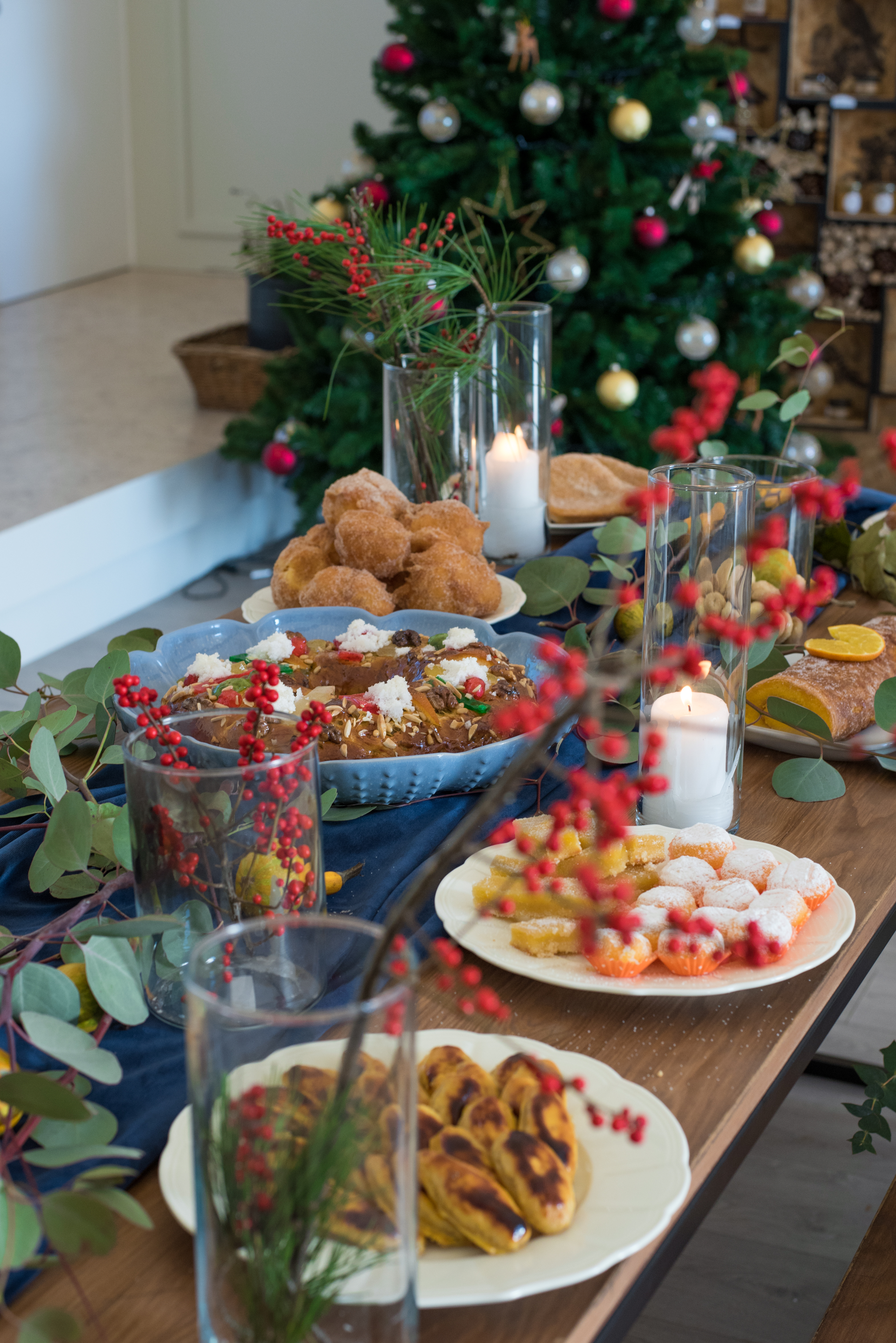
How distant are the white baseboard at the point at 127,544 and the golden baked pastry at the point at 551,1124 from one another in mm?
2654

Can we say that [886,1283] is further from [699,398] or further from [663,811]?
[699,398]

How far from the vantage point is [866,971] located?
0.89m

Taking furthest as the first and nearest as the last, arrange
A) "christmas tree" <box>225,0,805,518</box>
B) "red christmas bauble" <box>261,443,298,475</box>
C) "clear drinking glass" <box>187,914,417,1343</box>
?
1. "red christmas bauble" <box>261,443,298,475</box>
2. "christmas tree" <box>225,0,805,518</box>
3. "clear drinking glass" <box>187,914,417,1343</box>

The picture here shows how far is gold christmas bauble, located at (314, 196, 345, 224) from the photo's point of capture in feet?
9.73

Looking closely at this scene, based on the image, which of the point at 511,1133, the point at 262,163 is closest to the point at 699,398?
the point at 511,1133

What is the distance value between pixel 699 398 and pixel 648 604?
53 centimetres

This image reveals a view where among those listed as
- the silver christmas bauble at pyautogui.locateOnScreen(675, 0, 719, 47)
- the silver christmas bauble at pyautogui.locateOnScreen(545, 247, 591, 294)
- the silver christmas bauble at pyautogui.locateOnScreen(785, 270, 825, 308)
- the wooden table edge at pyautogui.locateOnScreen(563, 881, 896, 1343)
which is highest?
the silver christmas bauble at pyautogui.locateOnScreen(675, 0, 719, 47)

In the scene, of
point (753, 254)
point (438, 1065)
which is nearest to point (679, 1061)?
point (438, 1065)

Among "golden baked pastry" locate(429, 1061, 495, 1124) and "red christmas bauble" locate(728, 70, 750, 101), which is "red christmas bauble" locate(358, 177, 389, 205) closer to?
"red christmas bauble" locate(728, 70, 750, 101)

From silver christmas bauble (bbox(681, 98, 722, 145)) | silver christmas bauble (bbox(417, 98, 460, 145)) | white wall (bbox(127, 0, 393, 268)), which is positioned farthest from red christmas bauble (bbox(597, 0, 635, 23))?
white wall (bbox(127, 0, 393, 268))

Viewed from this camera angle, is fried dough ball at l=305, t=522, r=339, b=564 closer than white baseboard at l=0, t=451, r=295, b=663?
Yes

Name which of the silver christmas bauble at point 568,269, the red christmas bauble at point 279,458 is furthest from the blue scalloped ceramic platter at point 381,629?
the red christmas bauble at point 279,458

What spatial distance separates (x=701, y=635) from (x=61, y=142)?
5.37m

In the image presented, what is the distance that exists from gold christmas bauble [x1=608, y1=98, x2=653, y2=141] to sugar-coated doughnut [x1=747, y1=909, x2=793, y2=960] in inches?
91.4
